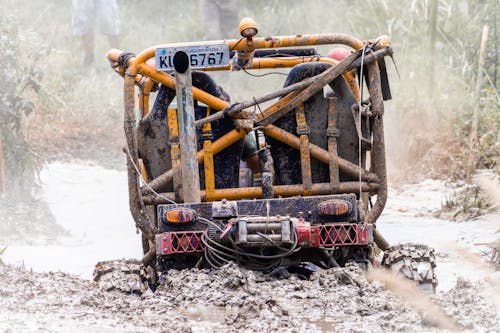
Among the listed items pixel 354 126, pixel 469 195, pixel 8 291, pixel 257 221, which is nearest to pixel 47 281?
pixel 8 291

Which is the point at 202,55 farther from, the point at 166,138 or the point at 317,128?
the point at 317,128

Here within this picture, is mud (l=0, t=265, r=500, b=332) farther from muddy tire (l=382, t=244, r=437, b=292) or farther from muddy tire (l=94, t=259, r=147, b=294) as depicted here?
muddy tire (l=382, t=244, r=437, b=292)

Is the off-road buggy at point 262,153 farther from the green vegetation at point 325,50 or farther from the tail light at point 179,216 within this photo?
the green vegetation at point 325,50

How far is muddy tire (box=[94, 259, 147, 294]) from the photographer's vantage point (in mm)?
6312

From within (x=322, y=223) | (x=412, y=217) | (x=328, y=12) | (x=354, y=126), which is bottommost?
(x=412, y=217)

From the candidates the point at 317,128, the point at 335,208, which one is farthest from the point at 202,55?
the point at 335,208

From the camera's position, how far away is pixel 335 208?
642cm

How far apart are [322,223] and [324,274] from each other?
446 mm

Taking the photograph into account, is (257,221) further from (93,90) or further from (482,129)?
(93,90)

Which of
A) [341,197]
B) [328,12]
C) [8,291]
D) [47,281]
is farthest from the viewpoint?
[328,12]

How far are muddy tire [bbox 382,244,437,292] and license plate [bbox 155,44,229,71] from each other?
1723mm

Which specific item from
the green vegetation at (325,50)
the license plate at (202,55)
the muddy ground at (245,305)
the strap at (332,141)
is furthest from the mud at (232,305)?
the green vegetation at (325,50)

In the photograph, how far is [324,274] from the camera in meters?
6.18

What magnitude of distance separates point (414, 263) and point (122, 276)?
1931 millimetres
